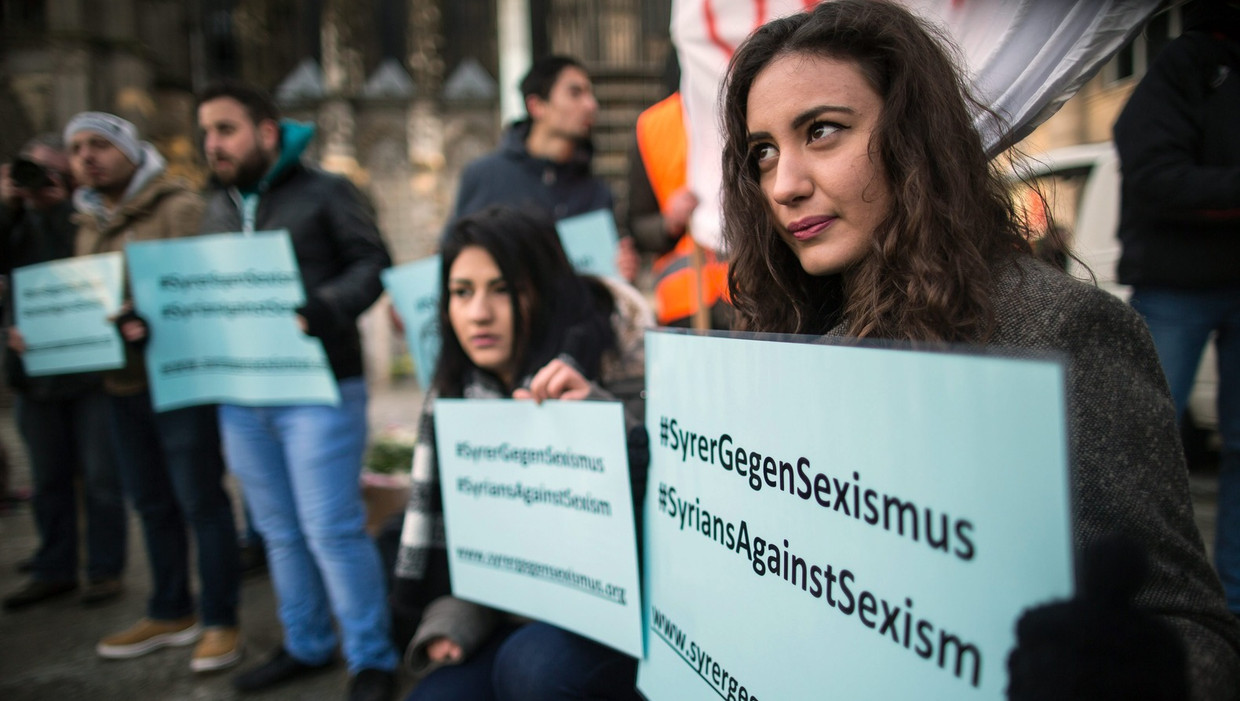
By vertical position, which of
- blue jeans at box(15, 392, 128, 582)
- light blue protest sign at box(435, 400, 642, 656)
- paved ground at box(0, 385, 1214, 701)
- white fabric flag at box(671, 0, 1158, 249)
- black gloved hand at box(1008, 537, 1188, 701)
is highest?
white fabric flag at box(671, 0, 1158, 249)

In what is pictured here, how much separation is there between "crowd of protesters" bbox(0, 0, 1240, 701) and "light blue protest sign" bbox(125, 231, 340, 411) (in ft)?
0.25

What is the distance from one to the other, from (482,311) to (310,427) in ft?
3.04

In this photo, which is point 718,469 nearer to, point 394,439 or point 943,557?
point 943,557

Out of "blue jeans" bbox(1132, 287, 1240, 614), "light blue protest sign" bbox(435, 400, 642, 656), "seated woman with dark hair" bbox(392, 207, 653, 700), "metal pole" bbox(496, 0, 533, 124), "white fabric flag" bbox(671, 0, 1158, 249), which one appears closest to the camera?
"white fabric flag" bbox(671, 0, 1158, 249)

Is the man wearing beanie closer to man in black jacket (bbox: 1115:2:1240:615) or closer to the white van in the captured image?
man in black jacket (bbox: 1115:2:1240:615)

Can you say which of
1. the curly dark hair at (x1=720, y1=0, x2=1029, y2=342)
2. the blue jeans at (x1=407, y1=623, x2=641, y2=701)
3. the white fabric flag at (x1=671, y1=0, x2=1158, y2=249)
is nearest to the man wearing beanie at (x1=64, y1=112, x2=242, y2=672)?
the blue jeans at (x1=407, y1=623, x2=641, y2=701)

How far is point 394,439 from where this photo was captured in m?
4.23

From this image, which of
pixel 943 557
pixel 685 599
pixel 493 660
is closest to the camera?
pixel 943 557

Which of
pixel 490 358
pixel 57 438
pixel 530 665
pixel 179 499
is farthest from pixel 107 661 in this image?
pixel 530 665

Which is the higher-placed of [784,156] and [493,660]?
[784,156]

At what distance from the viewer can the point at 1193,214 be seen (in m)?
2.15

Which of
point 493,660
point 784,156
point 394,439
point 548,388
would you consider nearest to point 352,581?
point 493,660

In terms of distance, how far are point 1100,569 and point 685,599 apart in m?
0.66

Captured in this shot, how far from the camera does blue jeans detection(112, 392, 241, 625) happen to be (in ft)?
9.38
